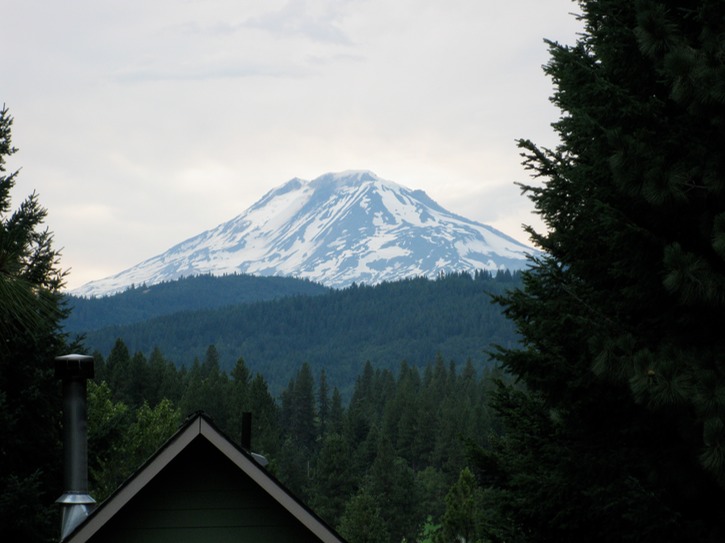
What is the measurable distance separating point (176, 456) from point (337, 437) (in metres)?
71.6

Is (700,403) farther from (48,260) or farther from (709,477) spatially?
(48,260)

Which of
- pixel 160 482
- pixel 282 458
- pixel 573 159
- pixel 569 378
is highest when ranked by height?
pixel 573 159

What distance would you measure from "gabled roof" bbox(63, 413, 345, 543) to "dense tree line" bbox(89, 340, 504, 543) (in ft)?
41.3

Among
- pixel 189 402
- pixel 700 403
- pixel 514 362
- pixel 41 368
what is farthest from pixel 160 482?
pixel 189 402

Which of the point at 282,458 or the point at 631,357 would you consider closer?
the point at 631,357

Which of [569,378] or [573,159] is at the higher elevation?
[573,159]

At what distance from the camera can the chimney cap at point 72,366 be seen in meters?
12.1

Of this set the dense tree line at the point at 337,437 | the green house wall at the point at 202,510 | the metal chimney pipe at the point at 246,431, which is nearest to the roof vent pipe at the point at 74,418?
the metal chimney pipe at the point at 246,431

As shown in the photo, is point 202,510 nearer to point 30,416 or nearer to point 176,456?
point 176,456

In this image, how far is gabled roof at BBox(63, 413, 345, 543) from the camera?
31.4 feet

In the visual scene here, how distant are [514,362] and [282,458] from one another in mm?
94267

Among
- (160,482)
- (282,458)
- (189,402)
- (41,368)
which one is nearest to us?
(160,482)

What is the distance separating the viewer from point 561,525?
12.5 meters

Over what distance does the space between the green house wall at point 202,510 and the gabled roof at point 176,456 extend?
8.1 inches
